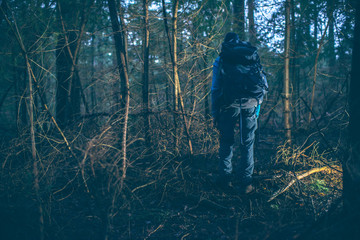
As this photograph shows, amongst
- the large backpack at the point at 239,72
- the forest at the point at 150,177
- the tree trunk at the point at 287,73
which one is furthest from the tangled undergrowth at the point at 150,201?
the large backpack at the point at 239,72

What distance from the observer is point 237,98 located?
3.64m

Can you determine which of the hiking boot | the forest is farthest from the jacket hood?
the hiking boot

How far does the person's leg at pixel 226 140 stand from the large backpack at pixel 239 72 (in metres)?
0.26

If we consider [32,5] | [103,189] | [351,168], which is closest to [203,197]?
[103,189]

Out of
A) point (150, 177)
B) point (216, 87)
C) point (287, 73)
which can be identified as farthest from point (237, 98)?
point (287, 73)

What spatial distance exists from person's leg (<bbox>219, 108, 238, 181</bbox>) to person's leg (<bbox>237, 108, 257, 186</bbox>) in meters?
0.16

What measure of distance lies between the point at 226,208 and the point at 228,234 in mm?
513

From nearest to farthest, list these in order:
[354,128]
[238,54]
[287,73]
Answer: [354,128] < [238,54] < [287,73]

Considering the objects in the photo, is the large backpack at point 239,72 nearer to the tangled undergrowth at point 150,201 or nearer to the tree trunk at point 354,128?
the tangled undergrowth at point 150,201

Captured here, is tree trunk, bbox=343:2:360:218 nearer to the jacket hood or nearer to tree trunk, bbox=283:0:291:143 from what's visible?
the jacket hood

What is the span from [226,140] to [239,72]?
112 cm

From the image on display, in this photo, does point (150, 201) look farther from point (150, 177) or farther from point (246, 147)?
point (246, 147)

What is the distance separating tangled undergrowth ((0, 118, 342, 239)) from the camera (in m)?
2.41

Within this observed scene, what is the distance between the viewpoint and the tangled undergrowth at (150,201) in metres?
2.41
